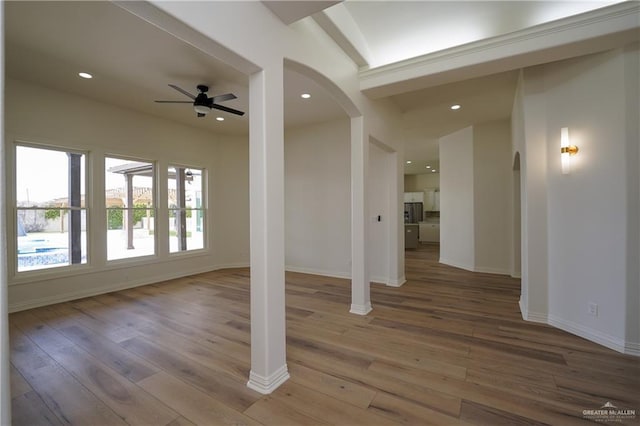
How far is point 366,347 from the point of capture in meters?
2.67

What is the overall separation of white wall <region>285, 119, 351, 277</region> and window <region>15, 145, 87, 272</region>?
3.62m

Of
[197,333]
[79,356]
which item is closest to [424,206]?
[197,333]

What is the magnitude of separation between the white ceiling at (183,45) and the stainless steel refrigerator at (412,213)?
252 inches

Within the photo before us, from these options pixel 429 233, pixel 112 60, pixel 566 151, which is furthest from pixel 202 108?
pixel 429 233

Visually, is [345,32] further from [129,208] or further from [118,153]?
[129,208]

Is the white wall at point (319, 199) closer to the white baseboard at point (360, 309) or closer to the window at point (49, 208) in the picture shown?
the white baseboard at point (360, 309)

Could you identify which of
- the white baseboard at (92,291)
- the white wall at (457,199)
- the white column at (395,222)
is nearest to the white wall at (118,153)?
the white baseboard at (92,291)

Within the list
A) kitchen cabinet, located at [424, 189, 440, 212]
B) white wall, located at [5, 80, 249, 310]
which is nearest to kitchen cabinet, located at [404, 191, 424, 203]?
kitchen cabinet, located at [424, 189, 440, 212]

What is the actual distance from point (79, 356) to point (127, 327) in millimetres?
614

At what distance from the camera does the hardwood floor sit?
1.82 m

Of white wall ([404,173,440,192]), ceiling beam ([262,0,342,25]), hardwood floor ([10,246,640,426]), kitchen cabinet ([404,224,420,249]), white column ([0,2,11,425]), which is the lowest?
hardwood floor ([10,246,640,426])

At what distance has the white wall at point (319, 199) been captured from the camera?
5.41m

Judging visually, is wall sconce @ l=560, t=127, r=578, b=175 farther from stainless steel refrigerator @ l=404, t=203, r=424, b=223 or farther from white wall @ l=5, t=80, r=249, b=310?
stainless steel refrigerator @ l=404, t=203, r=424, b=223

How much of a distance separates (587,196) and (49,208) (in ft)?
22.8
